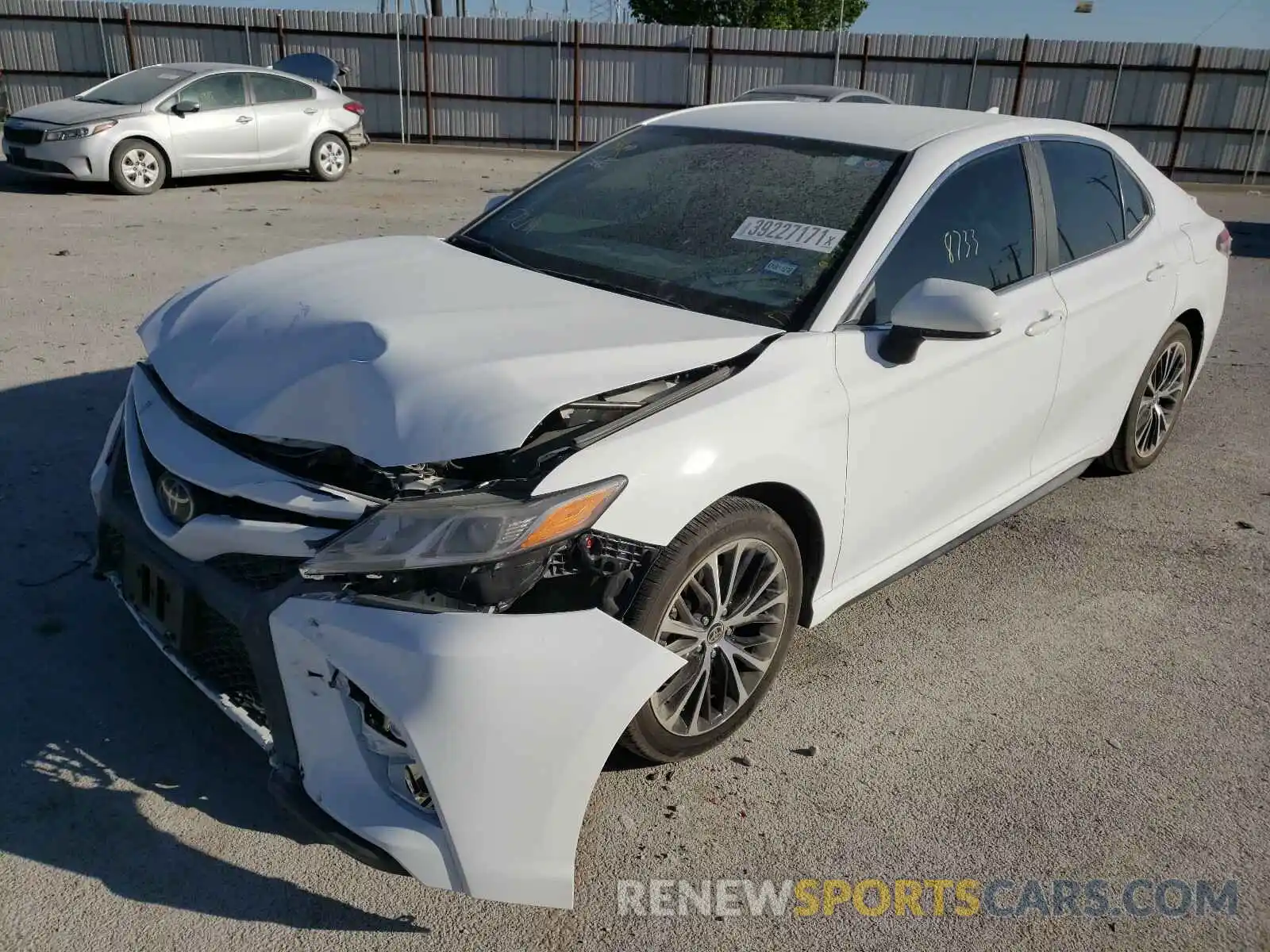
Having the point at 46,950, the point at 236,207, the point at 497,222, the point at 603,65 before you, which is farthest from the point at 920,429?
the point at 603,65

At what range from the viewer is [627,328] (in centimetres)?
295

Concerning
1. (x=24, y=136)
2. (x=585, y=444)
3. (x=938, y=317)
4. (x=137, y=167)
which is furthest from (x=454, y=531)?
(x=24, y=136)

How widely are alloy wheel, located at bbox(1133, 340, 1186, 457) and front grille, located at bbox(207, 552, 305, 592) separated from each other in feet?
12.8

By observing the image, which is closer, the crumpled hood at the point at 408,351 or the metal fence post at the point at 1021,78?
the crumpled hood at the point at 408,351

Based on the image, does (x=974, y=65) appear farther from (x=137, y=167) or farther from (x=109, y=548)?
(x=109, y=548)

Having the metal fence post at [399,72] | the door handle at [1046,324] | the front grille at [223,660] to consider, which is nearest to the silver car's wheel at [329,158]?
the metal fence post at [399,72]

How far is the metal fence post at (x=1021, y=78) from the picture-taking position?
20297mm

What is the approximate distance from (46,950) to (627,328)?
2019mm

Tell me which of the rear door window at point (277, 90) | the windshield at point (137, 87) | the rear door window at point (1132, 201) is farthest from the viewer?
the rear door window at point (277, 90)

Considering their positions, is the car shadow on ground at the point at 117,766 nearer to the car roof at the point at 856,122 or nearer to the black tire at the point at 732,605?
the black tire at the point at 732,605

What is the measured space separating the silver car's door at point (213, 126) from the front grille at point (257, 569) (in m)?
11.6

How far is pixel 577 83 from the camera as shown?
20641 mm

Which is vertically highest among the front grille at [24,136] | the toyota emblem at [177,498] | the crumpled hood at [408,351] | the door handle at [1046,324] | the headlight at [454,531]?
the crumpled hood at [408,351]

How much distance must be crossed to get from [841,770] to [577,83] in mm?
19574
